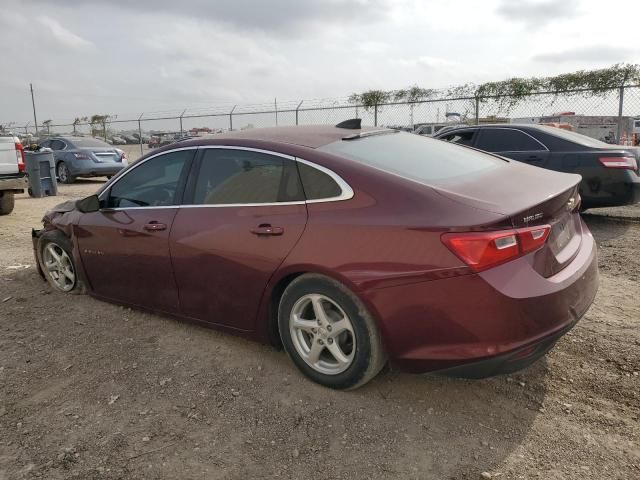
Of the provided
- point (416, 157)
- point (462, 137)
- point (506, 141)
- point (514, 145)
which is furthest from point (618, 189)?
point (416, 157)

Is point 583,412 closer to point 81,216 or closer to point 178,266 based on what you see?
point 178,266

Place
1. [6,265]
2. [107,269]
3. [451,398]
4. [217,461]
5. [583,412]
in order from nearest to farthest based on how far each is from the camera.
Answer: [217,461], [583,412], [451,398], [107,269], [6,265]

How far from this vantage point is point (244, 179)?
3.34 meters

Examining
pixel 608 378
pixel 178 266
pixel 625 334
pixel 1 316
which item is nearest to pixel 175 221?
pixel 178 266

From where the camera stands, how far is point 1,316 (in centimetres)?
441

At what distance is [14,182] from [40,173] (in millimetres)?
3334

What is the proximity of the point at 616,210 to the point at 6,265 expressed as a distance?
353 inches

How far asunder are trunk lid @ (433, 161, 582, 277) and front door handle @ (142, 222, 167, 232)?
1933mm

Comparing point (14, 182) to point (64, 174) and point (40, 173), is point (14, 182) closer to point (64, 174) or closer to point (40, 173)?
point (40, 173)

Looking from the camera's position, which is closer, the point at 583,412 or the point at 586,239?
the point at 583,412

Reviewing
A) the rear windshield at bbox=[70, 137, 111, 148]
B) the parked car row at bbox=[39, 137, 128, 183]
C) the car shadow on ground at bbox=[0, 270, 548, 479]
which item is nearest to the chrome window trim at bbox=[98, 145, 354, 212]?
the car shadow on ground at bbox=[0, 270, 548, 479]

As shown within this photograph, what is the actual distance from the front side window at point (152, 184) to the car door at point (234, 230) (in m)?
0.19

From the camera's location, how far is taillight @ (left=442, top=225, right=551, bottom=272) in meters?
2.42

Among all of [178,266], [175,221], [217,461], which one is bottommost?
[217,461]
